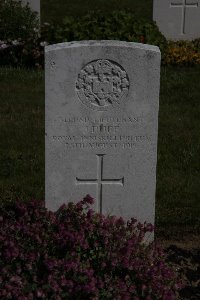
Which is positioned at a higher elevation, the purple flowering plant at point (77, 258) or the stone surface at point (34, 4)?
the stone surface at point (34, 4)

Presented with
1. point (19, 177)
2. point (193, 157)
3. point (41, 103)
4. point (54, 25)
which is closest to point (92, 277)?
point (19, 177)

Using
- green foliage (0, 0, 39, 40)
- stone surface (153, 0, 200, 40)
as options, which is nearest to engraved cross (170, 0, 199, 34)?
stone surface (153, 0, 200, 40)

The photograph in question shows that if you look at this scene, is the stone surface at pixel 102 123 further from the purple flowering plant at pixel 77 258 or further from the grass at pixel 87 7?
the grass at pixel 87 7

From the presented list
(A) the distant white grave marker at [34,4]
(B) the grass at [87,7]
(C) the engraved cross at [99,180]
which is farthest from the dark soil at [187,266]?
(B) the grass at [87,7]

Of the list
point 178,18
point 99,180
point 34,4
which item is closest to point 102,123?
point 99,180

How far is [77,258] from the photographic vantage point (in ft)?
14.9

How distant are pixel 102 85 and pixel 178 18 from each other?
24.1 ft

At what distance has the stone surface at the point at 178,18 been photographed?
38.8ft

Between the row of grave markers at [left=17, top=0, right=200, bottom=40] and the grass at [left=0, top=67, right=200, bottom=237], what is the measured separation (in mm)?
1858

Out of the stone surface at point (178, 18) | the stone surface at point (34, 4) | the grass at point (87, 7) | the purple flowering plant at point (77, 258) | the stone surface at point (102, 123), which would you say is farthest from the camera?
the grass at point (87, 7)

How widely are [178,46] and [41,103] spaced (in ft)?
11.1

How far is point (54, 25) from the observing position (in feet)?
34.5

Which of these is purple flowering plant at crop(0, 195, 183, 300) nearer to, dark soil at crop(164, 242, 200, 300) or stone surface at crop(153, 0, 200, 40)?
dark soil at crop(164, 242, 200, 300)

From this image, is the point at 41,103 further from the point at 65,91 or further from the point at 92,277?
the point at 92,277
